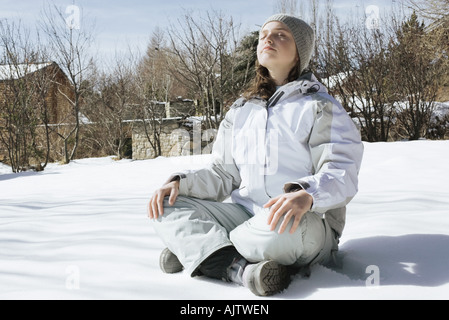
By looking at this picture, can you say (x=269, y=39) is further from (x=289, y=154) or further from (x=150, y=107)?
(x=150, y=107)

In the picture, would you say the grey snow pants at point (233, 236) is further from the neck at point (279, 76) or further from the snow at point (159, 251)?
the neck at point (279, 76)

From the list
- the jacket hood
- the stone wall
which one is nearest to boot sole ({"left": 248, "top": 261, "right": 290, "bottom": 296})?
the jacket hood

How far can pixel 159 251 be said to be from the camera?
1756 millimetres

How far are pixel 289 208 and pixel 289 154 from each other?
307 mm

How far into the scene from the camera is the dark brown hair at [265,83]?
Answer: 1.56 meters

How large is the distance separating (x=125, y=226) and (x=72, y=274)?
2.30 feet

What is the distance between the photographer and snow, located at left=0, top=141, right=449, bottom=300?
121 cm

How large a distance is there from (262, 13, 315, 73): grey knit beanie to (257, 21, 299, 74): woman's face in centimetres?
1

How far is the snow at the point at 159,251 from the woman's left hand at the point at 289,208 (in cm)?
21

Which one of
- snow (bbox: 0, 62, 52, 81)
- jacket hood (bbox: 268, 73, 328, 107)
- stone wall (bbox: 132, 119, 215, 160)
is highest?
snow (bbox: 0, 62, 52, 81)

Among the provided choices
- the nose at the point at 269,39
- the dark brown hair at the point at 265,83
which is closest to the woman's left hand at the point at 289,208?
the dark brown hair at the point at 265,83

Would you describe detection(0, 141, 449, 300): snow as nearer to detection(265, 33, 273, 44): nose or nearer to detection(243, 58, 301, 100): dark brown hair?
detection(243, 58, 301, 100): dark brown hair

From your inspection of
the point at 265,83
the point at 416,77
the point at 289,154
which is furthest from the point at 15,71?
the point at 289,154
